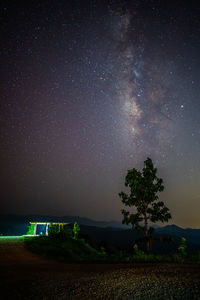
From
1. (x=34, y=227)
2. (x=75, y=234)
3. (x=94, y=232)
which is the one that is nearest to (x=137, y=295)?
(x=75, y=234)

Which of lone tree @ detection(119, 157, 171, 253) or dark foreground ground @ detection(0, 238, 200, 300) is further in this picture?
lone tree @ detection(119, 157, 171, 253)

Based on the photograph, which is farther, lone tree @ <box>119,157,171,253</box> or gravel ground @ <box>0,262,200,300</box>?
lone tree @ <box>119,157,171,253</box>

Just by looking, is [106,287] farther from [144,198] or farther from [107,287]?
[144,198]

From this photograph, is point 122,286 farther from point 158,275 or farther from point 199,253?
point 199,253

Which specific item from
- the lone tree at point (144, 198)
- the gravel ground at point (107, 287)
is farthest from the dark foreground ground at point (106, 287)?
the lone tree at point (144, 198)

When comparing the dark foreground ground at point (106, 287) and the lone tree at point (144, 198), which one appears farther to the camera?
the lone tree at point (144, 198)

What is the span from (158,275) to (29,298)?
3.38 meters

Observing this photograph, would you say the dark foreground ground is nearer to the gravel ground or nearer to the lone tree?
the gravel ground

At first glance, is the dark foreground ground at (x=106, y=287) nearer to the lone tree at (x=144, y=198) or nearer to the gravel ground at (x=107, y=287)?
the gravel ground at (x=107, y=287)

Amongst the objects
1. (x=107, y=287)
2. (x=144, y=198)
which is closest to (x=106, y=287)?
(x=107, y=287)

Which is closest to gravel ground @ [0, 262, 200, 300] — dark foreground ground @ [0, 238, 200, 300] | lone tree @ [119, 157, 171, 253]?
dark foreground ground @ [0, 238, 200, 300]

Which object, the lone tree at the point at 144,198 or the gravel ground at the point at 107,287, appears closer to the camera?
the gravel ground at the point at 107,287

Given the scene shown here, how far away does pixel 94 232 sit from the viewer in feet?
381

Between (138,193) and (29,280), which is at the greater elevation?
(138,193)
